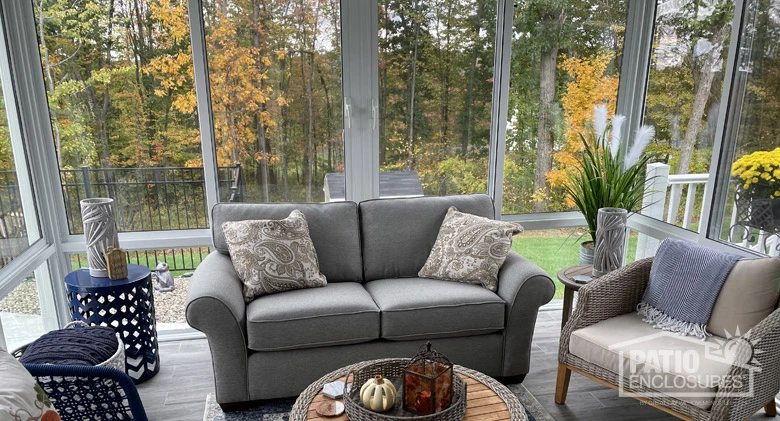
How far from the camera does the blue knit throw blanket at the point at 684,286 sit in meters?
2.29

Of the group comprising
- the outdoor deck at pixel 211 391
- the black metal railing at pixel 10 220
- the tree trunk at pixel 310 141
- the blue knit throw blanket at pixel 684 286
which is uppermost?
the tree trunk at pixel 310 141

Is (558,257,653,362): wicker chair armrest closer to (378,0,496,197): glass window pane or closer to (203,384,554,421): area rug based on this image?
(203,384,554,421): area rug

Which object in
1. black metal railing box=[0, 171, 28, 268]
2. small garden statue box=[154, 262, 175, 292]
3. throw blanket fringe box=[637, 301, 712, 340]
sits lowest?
small garden statue box=[154, 262, 175, 292]

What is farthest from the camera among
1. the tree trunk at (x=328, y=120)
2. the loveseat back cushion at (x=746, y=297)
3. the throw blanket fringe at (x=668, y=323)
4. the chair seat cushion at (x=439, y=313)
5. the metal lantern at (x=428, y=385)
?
the tree trunk at (x=328, y=120)

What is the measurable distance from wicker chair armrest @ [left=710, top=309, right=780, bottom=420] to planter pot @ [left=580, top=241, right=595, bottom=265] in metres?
1.25

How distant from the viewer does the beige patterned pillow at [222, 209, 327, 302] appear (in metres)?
2.65

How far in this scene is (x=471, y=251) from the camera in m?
2.82

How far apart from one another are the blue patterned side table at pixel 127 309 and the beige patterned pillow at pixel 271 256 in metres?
0.52

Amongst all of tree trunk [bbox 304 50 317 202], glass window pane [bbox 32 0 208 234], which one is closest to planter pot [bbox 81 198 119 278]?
glass window pane [bbox 32 0 208 234]

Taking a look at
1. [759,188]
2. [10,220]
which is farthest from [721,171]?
[10,220]

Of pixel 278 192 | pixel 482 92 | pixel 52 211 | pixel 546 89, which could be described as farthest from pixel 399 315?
pixel 52 211

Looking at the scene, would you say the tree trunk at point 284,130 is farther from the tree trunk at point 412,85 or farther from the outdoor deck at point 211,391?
the outdoor deck at point 211,391

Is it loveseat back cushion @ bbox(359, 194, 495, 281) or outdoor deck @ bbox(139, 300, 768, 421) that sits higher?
loveseat back cushion @ bbox(359, 194, 495, 281)

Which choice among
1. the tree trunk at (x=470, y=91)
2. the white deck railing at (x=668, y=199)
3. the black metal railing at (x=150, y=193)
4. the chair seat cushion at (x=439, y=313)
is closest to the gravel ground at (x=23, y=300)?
the black metal railing at (x=150, y=193)
